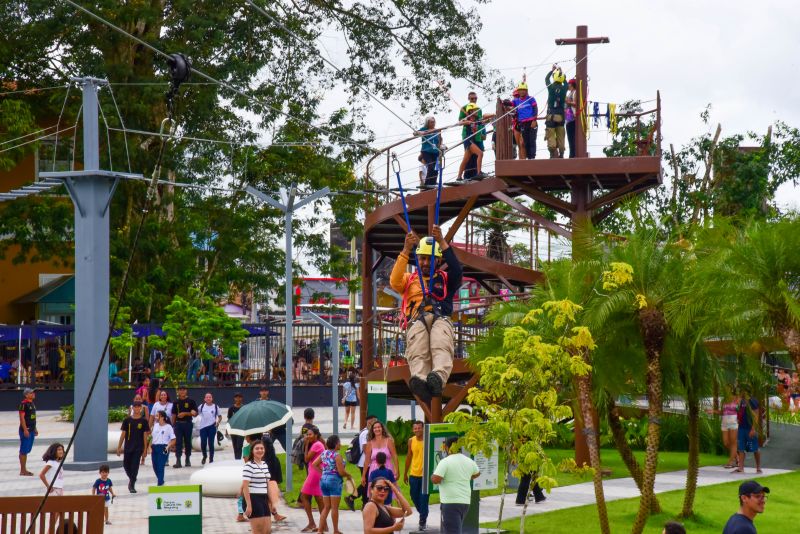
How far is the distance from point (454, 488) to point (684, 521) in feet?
15.5

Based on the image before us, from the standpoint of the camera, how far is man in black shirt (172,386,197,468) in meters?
25.1

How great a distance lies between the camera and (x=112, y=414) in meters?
35.3

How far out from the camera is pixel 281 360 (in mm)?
43625

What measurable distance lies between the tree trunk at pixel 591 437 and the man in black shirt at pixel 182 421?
10002mm

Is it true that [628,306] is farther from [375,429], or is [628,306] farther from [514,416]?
[375,429]

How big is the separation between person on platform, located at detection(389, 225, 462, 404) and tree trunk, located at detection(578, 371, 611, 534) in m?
3.31

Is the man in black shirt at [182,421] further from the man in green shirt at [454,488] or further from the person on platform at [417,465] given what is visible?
the man in green shirt at [454,488]

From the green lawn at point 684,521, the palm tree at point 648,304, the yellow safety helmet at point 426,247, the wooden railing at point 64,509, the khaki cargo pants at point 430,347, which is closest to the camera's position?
the wooden railing at point 64,509

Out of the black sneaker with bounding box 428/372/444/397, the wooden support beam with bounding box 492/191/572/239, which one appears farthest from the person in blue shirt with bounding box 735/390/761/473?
the black sneaker with bounding box 428/372/444/397

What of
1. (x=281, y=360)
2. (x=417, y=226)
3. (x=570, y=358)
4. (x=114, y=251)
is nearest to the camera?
(x=570, y=358)

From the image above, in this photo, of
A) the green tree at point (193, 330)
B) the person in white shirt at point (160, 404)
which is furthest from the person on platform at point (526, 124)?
the green tree at point (193, 330)

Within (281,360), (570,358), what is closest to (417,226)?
(570,358)

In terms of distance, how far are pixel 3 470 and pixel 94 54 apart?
18081 mm

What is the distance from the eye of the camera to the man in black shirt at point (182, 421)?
82.3 ft
